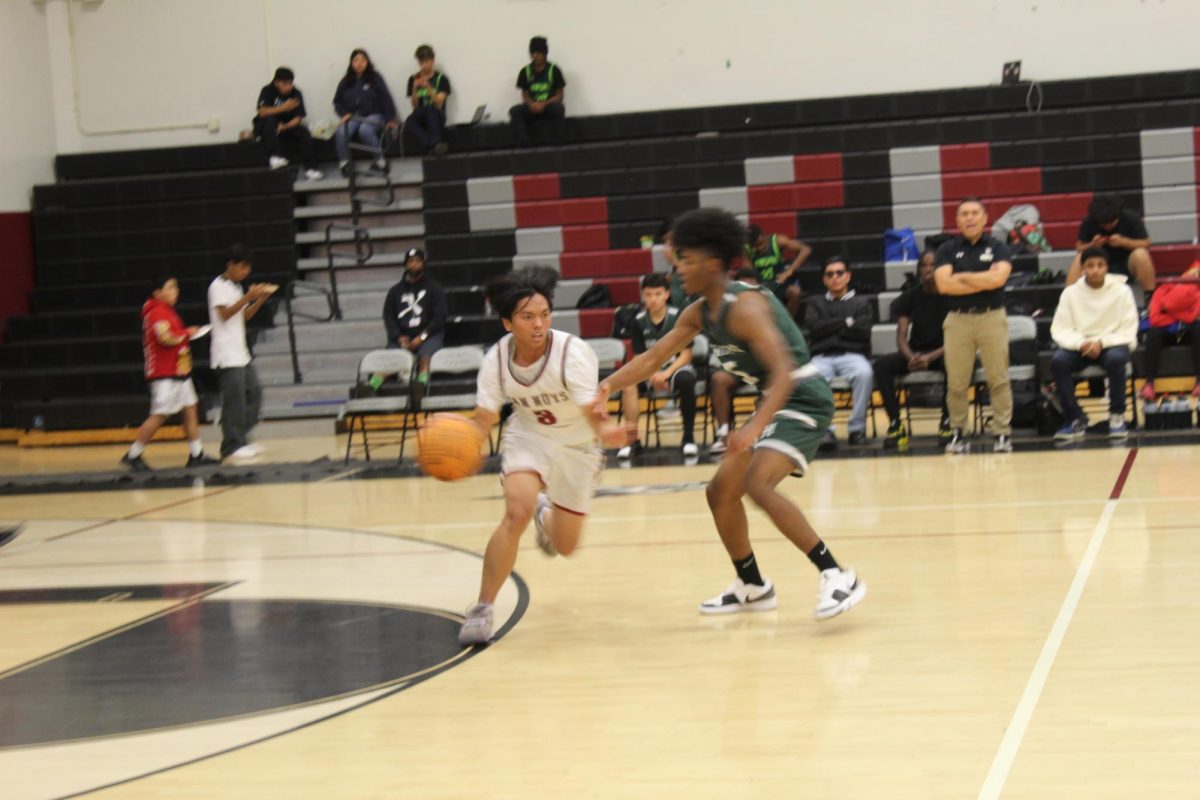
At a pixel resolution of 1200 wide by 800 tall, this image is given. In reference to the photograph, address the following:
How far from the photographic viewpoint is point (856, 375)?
10.5m

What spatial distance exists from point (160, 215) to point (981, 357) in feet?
33.1

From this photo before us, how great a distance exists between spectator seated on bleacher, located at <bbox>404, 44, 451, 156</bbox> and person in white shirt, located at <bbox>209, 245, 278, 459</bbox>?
4404mm

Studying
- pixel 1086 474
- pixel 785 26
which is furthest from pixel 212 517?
pixel 785 26

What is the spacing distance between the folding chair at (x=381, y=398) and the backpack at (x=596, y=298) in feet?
7.45

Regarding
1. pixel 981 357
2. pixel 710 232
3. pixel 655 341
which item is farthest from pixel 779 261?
pixel 710 232

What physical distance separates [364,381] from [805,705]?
897 centimetres

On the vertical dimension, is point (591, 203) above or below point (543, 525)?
above

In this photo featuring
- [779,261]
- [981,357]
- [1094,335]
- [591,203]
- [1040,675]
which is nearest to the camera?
[1040,675]

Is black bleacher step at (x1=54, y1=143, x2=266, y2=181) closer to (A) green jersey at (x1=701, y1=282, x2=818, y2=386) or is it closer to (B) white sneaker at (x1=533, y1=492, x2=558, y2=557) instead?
(B) white sneaker at (x1=533, y1=492, x2=558, y2=557)

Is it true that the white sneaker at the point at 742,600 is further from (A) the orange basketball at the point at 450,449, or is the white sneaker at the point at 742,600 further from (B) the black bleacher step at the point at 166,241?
(B) the black bleacher step at the point at 166,241

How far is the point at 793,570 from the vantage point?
246 inches

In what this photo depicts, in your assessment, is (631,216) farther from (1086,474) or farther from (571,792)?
(571,792)

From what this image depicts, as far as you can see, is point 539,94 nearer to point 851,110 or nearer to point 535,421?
point 851,110

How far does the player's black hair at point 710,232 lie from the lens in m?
5.00
